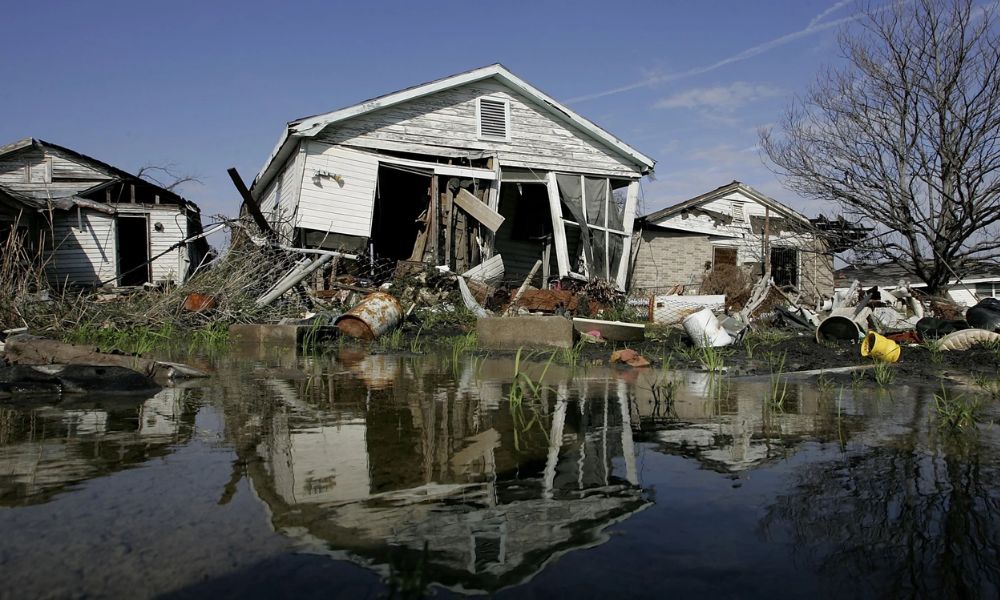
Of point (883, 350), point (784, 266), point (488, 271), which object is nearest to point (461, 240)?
point (488, 271)

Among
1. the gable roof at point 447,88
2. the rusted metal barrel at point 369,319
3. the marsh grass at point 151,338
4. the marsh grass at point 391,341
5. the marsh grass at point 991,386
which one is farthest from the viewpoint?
the gable roof at point 447,88

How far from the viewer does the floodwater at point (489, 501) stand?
1.39m

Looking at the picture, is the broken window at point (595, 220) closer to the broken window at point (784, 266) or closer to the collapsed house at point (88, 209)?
the broken window at point (784, 266)

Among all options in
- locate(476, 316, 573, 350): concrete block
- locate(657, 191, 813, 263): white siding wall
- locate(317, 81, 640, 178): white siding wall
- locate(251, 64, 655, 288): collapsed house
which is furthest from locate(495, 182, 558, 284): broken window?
locate(476, 316, 573, 350): concrete block

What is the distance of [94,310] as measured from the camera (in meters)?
8.22

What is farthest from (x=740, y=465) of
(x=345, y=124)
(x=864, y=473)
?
(x=345, y=124)

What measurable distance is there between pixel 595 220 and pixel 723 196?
23.4 feet

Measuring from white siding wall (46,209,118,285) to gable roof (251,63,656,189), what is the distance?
4.86 meters

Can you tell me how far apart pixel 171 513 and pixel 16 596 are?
473mm

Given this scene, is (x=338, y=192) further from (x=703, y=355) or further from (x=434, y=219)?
(x=703, y=355)

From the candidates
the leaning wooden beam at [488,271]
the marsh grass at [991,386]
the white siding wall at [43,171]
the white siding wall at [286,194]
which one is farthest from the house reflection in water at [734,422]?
the white siding wall at [43,171]

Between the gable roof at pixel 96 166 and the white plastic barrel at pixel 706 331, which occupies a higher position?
the gable roof at pixel 96 166

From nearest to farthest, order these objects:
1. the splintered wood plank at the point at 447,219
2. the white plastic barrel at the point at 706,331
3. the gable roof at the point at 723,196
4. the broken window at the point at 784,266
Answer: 1. the white plastic barrel at the point at 706,331
2. the splintered wood plank at the point at 447,219
3. the gable roof at the point at 723,196
4. the broken window at the point at 784,266

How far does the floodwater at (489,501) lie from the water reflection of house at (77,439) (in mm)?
14
